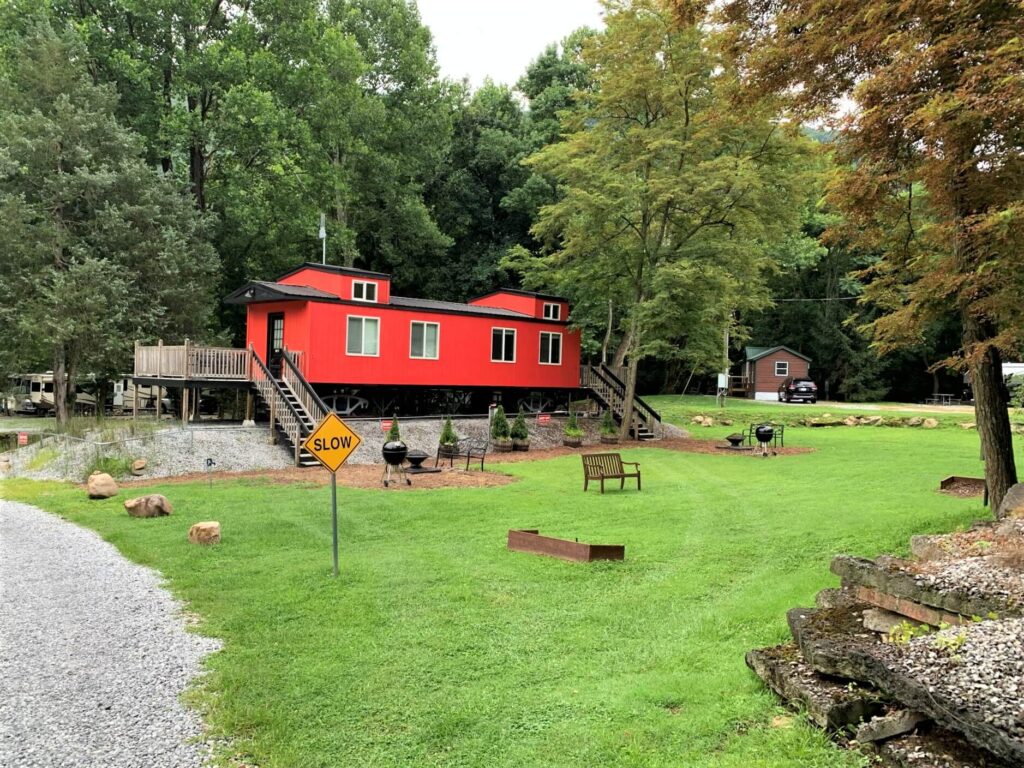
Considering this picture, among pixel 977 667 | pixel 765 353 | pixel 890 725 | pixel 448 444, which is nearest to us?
pixel 977 667

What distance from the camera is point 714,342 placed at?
79.1 feet

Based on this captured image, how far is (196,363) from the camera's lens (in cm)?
1869

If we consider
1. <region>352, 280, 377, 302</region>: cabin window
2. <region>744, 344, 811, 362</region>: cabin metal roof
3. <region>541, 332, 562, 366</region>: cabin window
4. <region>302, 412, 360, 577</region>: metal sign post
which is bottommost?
<region>302, 412, 360, 577</region>: metal sign post

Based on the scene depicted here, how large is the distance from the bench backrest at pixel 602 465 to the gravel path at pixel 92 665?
7725 mm

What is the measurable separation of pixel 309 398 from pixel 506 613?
13454 mm

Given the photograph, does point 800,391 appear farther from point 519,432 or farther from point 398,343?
point 398,343

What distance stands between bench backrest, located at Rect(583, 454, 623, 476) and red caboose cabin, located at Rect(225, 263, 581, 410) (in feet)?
33.8

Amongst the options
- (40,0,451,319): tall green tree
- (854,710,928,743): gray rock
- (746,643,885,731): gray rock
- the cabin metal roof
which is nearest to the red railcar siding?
(40,0,451,319): tall green tree

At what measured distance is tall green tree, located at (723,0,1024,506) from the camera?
6.02m

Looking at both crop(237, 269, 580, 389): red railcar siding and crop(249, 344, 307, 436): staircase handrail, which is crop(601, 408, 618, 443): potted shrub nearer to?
crop(237, 269, 580, 389): red railcar siding

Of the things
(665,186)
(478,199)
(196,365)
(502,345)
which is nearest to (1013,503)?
(665,186)

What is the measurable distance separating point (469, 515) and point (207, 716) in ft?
21.1

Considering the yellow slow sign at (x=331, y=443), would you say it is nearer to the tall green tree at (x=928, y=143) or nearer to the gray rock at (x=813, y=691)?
the gray rock at (x=813, y=691)

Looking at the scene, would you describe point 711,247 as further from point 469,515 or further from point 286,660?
point 286,660
